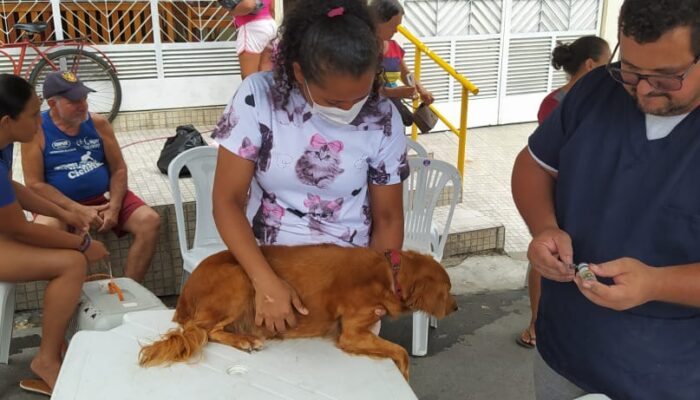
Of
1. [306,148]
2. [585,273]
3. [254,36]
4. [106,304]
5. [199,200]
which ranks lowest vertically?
[106,304]

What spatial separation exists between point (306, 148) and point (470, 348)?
242 centimetres

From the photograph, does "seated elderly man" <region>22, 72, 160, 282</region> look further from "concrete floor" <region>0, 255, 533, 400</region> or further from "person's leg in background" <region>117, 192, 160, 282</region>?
"concrete floor" <region>0, 255, 533, 400</region>

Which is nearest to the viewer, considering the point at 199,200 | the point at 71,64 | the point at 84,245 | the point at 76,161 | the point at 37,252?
the point at 37,252

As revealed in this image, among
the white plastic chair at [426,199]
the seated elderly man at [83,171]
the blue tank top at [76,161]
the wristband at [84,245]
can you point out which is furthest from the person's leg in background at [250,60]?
the wristband at [84,245]

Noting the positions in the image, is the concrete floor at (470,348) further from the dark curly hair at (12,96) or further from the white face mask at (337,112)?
the white face mask at (337,112)

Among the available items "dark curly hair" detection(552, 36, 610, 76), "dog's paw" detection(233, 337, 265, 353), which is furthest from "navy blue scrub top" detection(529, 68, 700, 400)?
"dark curly hair" detection(552, 36, 610, 76)

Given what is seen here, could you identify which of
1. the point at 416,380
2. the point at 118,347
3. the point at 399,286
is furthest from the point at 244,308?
the point at 416,380

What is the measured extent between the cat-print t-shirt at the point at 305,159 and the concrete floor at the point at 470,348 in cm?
174

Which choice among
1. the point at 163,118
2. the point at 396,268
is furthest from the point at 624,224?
the point at 163,118

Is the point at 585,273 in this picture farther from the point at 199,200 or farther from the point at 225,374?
the point at 199,200

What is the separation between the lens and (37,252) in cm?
297

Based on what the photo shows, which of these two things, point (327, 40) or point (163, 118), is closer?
point (327, 40)

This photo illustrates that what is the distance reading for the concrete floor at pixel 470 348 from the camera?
341cm

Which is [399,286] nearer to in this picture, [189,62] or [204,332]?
[204,332]
